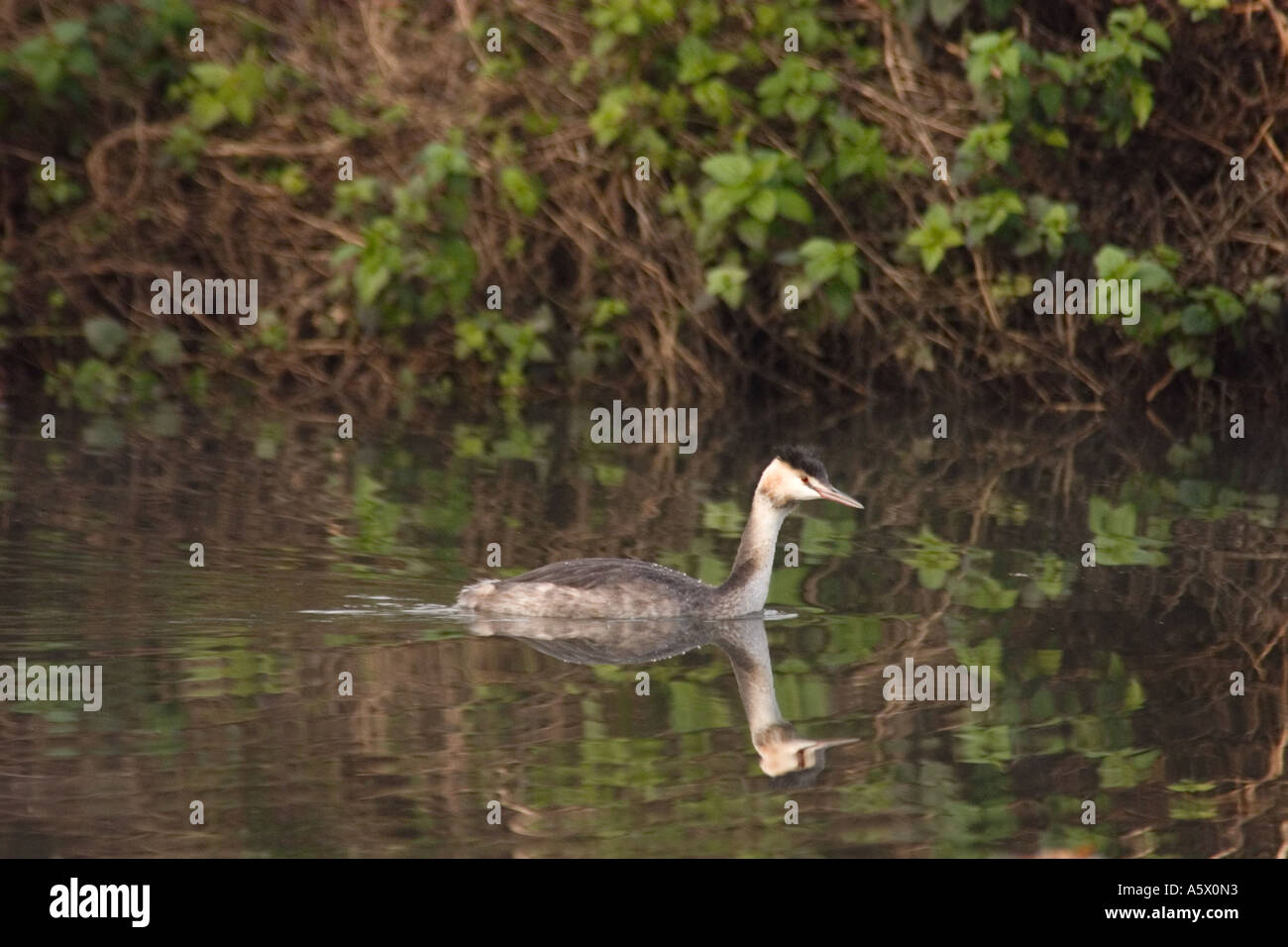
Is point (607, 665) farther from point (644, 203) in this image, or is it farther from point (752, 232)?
point (644, 203)

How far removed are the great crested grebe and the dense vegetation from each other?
7.01 m

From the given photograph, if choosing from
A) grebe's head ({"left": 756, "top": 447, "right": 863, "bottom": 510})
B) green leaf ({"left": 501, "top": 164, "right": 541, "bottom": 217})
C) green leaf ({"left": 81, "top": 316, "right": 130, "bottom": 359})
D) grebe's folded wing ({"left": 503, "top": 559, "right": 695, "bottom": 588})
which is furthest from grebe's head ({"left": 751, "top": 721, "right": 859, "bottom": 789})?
green leaf ({"left": 81, "top": 316, "right": 130, "bottom": 359})

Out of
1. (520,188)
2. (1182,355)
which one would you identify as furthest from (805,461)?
(1182,355)

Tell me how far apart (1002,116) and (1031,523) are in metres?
5.45

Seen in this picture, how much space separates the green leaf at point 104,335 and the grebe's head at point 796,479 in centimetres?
907

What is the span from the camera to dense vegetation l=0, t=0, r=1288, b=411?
17.2 m

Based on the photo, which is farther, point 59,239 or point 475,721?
point 59,239

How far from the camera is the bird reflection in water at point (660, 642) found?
842 cm

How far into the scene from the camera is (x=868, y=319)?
18.0 meters

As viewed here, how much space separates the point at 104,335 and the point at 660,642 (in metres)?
9.51
